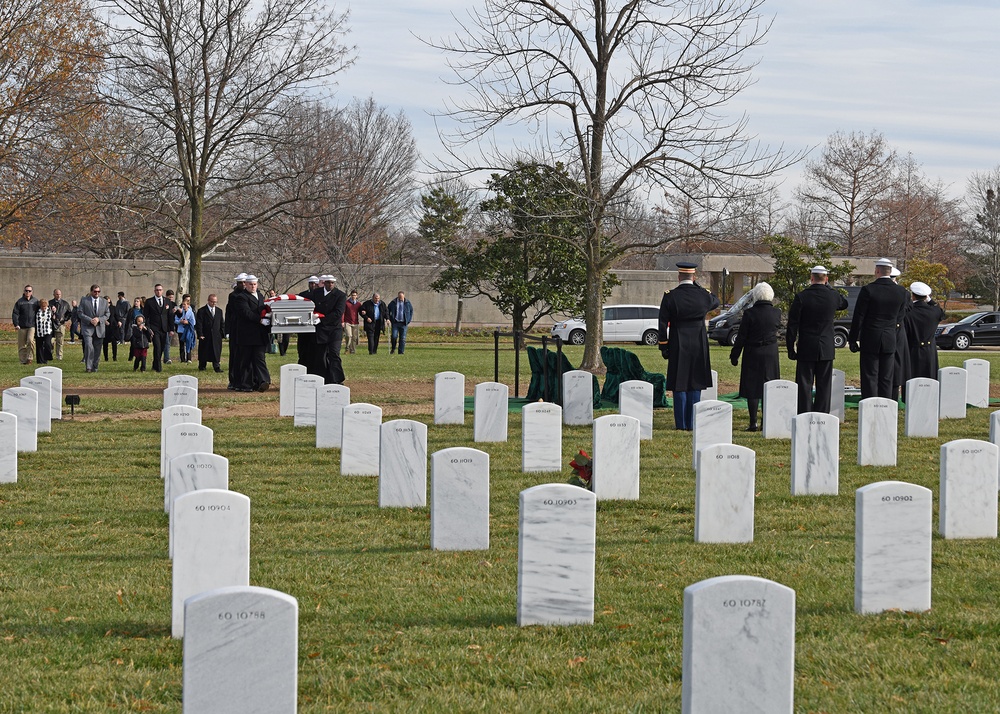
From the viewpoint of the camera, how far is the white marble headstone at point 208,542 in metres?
5.43

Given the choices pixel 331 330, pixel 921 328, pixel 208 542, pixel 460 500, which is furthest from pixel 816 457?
pixel 331 330

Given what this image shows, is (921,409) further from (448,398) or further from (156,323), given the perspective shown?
(156,323)

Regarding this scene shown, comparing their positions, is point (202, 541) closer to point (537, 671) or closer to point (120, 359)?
point (537, 671)

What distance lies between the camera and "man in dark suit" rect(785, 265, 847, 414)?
1423 centimetres

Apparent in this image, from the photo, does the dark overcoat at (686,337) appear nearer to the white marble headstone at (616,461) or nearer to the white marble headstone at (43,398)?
the white marble headstone at (616,461)

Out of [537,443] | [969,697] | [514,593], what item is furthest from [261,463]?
[969,697]

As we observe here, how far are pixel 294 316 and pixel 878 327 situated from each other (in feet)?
28.1

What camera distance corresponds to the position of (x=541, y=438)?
35.6 feet

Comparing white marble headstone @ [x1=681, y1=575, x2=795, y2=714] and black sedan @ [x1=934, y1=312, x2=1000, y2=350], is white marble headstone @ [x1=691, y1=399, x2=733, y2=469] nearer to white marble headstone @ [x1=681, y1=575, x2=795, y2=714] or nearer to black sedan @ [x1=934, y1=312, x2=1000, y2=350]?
white marble headstone @ [x1=681, y1=575, x2=795, y2=714]

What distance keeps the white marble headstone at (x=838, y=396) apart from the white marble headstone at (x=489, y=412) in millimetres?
5052

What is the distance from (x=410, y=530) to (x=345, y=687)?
132 inches

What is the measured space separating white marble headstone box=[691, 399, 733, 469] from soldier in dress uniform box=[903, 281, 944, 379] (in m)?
A: 5.95

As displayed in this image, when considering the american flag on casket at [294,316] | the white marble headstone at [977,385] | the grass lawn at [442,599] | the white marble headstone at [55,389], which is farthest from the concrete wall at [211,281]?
the grass lawn at [442,599]

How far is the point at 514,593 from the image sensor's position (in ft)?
21.3
